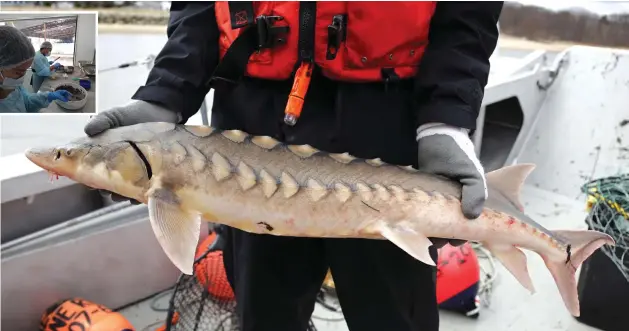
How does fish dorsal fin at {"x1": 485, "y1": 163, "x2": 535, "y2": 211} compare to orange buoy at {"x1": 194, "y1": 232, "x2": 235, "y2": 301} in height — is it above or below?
above

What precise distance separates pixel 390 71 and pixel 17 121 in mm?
1371

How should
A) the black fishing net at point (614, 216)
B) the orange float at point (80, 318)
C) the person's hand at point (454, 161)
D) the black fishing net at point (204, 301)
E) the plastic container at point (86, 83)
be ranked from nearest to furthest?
the person's hand at point (454, 161) < the plastic container at point (86, 83) < the orange float at point (80, 318) < the black fishing net at point (204, 301) < the black fishing net at point (614, 216)

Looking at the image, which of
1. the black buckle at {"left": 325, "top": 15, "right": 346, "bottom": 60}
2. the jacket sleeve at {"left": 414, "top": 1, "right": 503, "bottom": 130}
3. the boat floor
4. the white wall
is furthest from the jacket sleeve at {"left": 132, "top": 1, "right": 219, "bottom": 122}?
the boat floor

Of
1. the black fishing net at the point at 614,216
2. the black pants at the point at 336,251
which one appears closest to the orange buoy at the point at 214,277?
the black pants at the point at 336,251

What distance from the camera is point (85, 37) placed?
1302 millimetres

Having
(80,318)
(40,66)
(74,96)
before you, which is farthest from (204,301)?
(40,66)

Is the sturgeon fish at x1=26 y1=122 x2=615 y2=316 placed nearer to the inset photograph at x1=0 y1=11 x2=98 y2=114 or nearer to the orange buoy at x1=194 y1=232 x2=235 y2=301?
the inset photograph at x1=0 y1=11 x2=98 y2=114

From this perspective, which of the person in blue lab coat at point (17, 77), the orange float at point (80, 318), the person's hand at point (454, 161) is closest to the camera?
the person's hand at point (454, 161)

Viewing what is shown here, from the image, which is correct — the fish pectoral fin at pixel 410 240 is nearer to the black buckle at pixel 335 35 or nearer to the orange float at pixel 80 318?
the black buckle at pixel 335 35

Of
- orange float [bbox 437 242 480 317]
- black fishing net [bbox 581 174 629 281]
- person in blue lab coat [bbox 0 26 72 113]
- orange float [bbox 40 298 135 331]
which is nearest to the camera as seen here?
person in blue lab coat [bbox 0 26 72 113]

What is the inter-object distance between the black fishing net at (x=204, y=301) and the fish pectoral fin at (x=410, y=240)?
850 millimetres

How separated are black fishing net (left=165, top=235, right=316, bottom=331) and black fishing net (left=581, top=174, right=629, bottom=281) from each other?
1030 mm

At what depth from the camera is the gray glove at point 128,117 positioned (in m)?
1.07

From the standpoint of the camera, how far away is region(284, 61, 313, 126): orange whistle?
117cm
